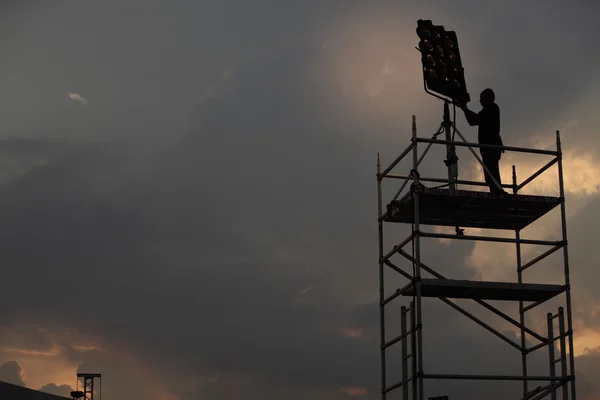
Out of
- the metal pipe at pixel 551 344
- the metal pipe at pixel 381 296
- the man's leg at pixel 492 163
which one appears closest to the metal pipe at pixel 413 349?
the metal pipe at pixel 381 296

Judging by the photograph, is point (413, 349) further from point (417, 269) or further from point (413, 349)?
point (417, 269)

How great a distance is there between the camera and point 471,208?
96.3 feet

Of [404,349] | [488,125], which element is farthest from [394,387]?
[488,125]

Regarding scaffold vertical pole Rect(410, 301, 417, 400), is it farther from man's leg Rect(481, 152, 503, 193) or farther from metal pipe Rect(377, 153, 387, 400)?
man's leg Rect(481, 152, 503, 193)

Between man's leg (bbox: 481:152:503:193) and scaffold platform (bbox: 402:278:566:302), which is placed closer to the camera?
scaffold platform (bbox: 402:278:566:302)

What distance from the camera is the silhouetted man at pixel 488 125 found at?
98.8 feet

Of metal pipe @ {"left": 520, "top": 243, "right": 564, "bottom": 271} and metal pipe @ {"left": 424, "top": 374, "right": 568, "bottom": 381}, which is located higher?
metal pipe @ {"left": 520, "top": 243, "right": 564, "bottom": 271}

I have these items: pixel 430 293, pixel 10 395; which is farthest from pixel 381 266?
pixel 10 395

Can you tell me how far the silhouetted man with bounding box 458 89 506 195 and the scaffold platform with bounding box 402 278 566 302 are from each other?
309 cm

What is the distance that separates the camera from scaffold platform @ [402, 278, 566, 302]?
91.7 ft

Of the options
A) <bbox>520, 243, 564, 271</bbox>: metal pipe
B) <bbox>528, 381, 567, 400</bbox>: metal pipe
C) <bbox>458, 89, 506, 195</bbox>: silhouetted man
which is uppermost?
<bbox>458, 89, 506, 195</bbox>: silhouetted man

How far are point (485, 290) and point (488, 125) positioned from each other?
4829mm

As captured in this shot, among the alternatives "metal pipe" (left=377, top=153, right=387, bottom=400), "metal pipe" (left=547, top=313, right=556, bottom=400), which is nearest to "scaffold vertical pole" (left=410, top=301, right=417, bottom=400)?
"metal pipe" (left=377, top=153, right=387, bottom=400)

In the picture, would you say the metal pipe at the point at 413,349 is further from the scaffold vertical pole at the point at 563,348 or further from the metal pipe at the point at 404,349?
the scaffold vertical pole at the point at 563,348
